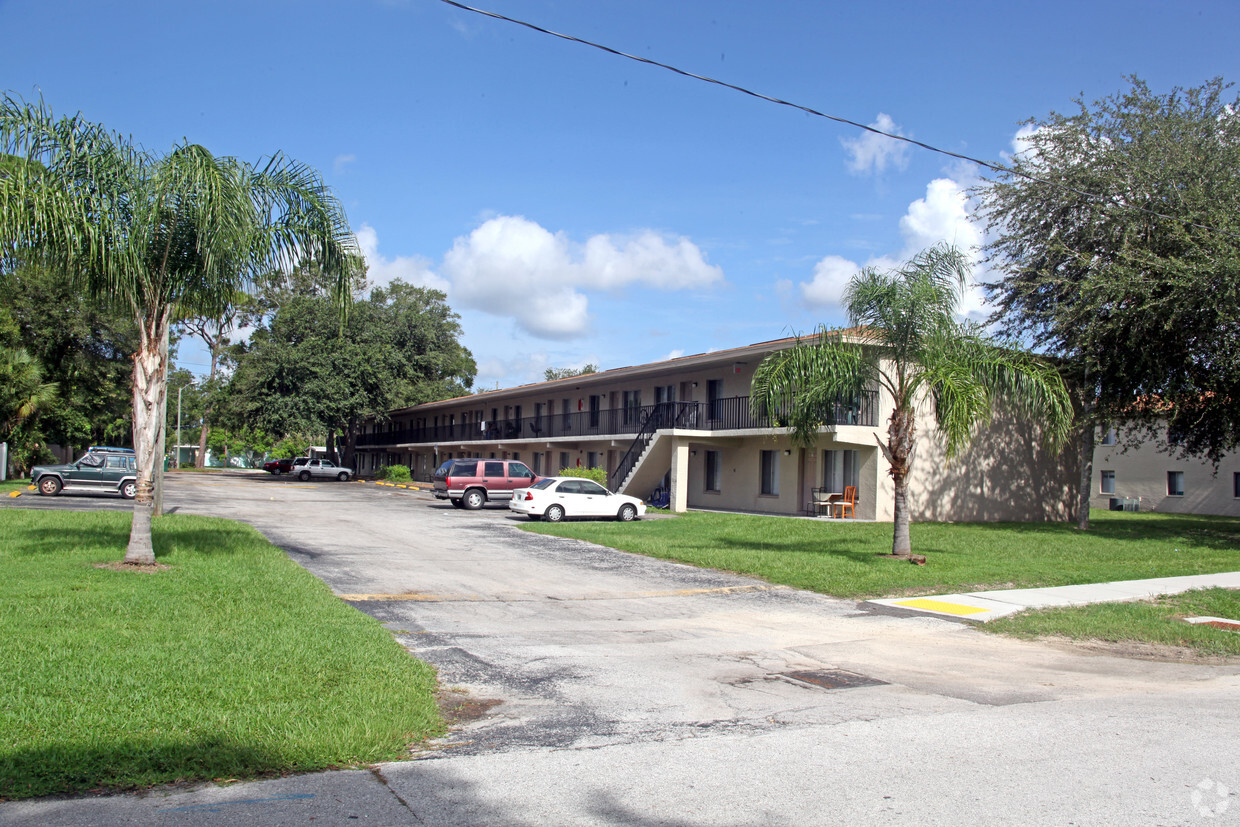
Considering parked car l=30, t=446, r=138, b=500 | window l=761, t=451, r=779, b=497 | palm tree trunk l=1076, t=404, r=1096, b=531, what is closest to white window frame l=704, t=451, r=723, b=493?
window l=761, t=451, r=779, b=497

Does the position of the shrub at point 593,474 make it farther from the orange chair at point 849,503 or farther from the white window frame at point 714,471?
the orange chair at point 849,503

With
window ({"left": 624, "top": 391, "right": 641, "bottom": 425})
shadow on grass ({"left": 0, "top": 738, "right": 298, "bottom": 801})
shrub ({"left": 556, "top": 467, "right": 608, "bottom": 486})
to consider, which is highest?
window ({"left": 624, "top": 391, "right": 641, "bottom": 425})

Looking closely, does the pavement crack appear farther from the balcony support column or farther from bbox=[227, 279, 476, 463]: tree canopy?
bbox=[227, 279, 476, 463]: tree canopy

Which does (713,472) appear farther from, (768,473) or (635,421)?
(635,421)

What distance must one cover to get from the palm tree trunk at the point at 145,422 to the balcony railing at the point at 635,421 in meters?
11.1

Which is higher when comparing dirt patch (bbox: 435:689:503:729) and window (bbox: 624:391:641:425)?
window (bbox: 624:391:641:425)

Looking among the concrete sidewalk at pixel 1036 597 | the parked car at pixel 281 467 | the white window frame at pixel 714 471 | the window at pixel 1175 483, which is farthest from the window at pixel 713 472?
the parked car at pixel 281 467

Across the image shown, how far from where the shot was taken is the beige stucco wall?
41344mm

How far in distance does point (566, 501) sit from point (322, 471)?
36.0 m

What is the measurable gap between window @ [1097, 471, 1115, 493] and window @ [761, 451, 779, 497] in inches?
985

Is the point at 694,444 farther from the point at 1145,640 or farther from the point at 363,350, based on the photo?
the point at 363,350

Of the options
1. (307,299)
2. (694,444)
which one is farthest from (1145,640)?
(307,299)

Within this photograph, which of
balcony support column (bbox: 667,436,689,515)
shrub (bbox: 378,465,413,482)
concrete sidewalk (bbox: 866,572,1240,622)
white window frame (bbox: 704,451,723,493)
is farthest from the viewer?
shrub (bbox: 378,465,413,482)

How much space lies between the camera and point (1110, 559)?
60.3ft
